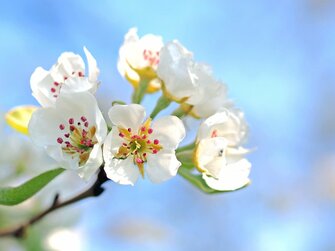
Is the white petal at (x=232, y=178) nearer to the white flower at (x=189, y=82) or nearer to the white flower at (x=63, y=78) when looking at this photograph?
the white flower at (x=189, y=82)

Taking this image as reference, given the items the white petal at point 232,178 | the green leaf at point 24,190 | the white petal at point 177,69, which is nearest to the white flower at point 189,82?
the white petal at point 177,69

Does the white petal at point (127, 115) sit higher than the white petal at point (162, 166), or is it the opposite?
the white petal at point (127, 115)

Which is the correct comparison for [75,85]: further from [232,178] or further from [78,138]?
[232,178]

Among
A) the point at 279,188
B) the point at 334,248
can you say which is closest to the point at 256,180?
the point at 279,188

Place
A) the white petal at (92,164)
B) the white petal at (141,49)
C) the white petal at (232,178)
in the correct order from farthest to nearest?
1. the white petal at (141,49)
2. the white petal at (232,178)
3. the white petal at (92,164)

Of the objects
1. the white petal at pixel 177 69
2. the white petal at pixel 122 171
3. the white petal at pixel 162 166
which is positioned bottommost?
the white petal at pixel 122 171

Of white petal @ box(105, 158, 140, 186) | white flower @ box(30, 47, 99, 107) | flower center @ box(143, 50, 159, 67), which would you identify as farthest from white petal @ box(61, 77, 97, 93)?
flower center @ box(143, 50, 159, 67)

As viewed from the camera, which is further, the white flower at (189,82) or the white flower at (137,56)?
the white flower at (137,56)
